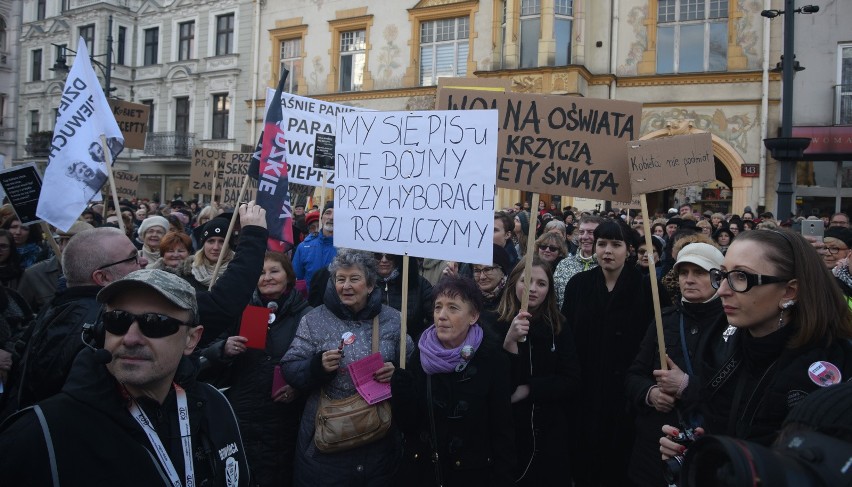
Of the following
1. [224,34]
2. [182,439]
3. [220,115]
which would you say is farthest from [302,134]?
[224,34]

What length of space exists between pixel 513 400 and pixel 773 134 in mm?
16056

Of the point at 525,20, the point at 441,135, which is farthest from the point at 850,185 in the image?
the point at 441,135

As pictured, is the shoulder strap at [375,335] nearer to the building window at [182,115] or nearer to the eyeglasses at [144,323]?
the eyeglasses at [144,323]

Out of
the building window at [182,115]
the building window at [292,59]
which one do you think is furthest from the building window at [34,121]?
the building window at [292,59]

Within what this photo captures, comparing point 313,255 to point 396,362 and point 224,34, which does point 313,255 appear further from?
point 224,34

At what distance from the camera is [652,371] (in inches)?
135

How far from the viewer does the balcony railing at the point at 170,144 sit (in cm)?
2723

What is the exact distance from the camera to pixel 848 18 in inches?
650

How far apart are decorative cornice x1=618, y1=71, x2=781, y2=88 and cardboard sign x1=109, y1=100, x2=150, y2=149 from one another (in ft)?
44.0

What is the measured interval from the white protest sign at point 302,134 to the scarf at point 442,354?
11.6 feet

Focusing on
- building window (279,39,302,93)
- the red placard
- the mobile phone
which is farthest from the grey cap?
building window (279,39,302,93)

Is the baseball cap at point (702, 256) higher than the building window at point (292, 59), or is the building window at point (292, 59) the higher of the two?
the building window at point (292, 59)

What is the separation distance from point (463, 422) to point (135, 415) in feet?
5.92

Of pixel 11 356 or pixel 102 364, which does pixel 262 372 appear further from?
pixel 102 364
